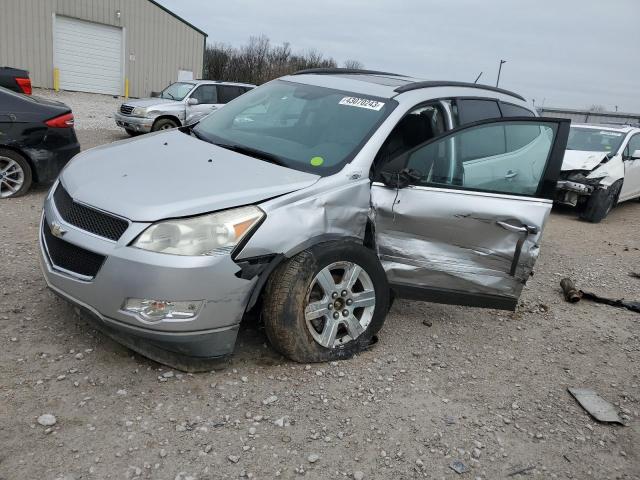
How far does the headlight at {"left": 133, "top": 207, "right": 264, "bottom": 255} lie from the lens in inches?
109

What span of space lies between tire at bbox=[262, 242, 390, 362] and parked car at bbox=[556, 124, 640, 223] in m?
6.99

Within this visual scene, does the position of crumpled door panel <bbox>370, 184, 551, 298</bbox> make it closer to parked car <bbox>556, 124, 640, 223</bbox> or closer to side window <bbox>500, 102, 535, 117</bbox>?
side window <bbox>500, 102, 535, 117</bbox>

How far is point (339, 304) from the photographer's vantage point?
3373 millimetres

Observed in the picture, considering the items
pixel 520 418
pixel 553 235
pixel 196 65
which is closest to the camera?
pixel 520 418

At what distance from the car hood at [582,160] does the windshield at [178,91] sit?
30.1ft

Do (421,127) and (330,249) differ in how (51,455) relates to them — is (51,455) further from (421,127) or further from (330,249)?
(421,127)

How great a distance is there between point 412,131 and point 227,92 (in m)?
11.1

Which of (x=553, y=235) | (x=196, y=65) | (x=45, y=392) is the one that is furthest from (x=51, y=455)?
(x=196, y=65)

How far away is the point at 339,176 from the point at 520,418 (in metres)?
1.84

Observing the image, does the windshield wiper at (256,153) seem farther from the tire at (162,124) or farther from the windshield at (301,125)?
the tire at (162,124)

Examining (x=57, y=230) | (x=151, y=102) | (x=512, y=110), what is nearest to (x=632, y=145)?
(x=512, y=110)

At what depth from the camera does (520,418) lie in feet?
10.4

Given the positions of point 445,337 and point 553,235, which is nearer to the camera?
point 445,337

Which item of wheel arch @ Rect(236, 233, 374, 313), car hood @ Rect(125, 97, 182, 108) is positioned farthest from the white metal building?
wheel arch @ Rect(236, 233, 374, 313)
